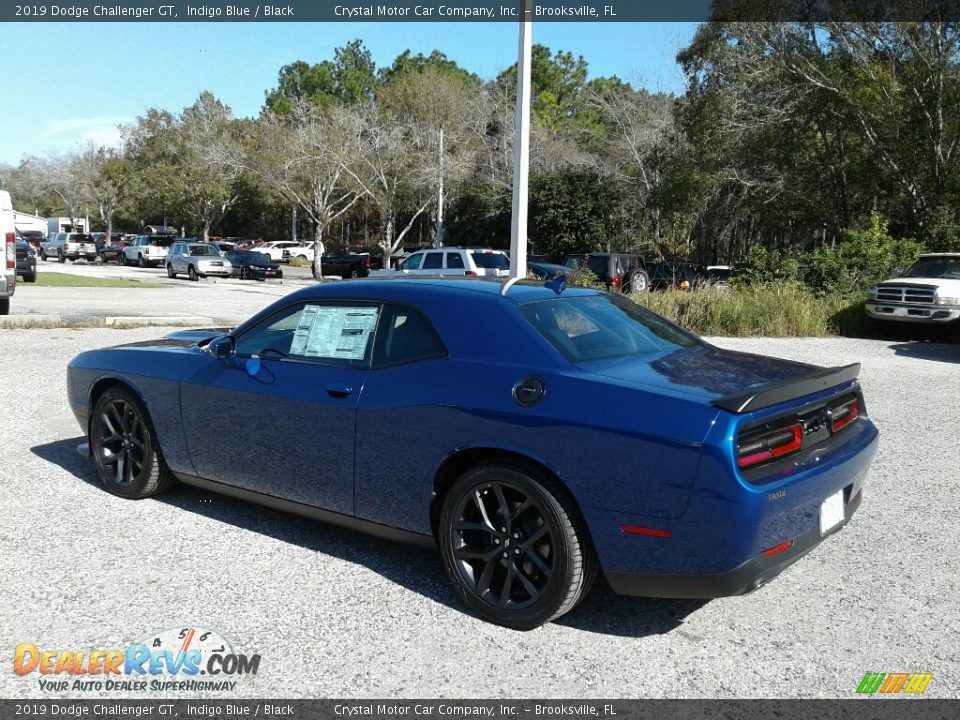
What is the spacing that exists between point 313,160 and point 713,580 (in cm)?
3653

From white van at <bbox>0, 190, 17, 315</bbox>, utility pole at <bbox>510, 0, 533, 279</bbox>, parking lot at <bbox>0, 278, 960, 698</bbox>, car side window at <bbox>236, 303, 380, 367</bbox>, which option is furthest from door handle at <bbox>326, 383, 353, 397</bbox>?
white van at <bbox>0, 190, 17, 315</bbox>

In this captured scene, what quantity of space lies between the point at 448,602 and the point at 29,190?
113783 mm

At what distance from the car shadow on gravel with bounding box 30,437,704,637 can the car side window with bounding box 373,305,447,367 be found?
1.00m

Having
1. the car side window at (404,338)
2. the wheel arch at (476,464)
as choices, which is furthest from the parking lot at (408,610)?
the car side window at (404,338)

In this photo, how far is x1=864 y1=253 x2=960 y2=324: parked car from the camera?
15.7 meters

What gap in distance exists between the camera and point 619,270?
2384 cm

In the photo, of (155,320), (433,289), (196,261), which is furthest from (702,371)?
(196,261)

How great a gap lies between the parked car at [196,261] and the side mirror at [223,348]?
33.5m

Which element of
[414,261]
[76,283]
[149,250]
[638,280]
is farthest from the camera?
[149,250]

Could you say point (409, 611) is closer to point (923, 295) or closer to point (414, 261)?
point (923, 295)

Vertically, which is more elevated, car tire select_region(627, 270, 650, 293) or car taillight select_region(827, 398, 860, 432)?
car tire select_region(627, 270, 650, 293)

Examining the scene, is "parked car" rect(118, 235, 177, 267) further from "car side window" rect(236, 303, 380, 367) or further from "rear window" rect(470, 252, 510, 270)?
"car side window" rect(236, 303, 380, 367)

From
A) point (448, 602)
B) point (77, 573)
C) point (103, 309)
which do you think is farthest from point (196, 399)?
point (103, 309)

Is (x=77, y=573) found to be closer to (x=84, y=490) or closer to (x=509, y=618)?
(x=84, y=490)
